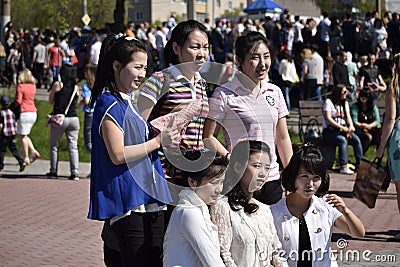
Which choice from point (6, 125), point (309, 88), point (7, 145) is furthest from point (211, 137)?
point (309, 88)

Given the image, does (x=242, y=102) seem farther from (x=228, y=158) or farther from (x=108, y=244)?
(x=108, y=244)

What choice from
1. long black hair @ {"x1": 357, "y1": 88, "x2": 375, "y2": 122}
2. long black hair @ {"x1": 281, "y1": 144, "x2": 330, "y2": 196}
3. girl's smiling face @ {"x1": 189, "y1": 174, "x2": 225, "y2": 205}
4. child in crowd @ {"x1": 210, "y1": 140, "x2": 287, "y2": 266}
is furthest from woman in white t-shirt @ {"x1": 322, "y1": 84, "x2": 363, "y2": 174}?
girl's smiling face @ {"x1": 189, "y1": 174, "x2": 225, "y2": 205}

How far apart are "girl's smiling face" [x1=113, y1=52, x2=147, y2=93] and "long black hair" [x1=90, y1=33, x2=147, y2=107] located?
0.9 inches

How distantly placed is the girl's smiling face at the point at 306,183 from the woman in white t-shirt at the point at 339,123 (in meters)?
9.87

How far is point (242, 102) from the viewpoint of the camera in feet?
20.7

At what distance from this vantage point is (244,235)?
Answer: 5176mm

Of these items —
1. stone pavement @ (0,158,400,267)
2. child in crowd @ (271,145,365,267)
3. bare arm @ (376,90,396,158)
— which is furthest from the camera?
bare arm @ (376,90,396,158)

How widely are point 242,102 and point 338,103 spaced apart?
9424 millimetres

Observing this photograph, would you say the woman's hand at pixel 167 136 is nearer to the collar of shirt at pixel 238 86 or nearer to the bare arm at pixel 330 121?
the collar of shirt at pixel 238 86

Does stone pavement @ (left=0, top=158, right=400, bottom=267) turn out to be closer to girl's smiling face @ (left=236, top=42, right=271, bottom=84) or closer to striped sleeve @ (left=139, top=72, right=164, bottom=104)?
girl's smiling face @ (left=236, top=42, right=271, bottom=84)

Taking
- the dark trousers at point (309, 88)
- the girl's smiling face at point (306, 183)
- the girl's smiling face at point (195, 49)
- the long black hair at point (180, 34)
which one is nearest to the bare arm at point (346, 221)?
the girl's smiling face at point (306, 183)

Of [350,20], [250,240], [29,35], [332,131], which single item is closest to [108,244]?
[250,240]

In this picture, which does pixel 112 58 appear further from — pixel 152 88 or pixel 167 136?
pixel 167 136

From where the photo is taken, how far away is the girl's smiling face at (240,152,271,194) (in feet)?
17.5
